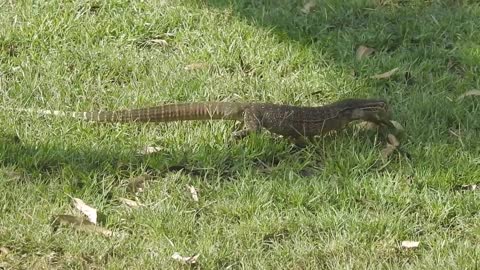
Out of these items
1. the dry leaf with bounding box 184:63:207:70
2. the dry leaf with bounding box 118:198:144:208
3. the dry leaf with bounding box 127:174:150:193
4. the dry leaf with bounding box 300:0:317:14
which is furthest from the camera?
the dry leaf with bounding box 300:0:317:14

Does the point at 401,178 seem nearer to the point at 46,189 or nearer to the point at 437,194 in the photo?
the point at 437,194

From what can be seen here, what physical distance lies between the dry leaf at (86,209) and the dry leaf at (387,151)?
172 cm

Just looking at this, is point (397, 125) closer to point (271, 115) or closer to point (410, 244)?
point (271, 115)

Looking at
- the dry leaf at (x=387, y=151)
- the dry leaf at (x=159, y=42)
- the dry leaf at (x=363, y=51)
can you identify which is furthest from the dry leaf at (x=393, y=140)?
the dry leaf at (x=159, y=42)

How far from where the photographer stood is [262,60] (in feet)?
22.0

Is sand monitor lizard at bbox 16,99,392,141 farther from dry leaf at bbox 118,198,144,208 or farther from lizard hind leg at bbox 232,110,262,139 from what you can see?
dry leaf at bbox 118,198,144,208

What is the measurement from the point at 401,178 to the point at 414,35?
1.88 meters

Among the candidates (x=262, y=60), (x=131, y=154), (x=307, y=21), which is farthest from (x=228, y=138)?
(x=307, y=21)

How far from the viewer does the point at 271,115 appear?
5.80m

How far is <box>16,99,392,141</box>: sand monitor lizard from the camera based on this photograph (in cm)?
579

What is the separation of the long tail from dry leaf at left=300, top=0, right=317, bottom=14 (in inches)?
66.9

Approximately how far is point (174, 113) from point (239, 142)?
44 cm

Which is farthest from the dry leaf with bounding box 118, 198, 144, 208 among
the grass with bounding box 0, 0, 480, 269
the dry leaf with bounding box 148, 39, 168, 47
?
the dry leaf with bounding box 148, 39, 168, 47

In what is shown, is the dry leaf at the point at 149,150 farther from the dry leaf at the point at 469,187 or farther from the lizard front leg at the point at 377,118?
the dry leaf at the point at 469,187
